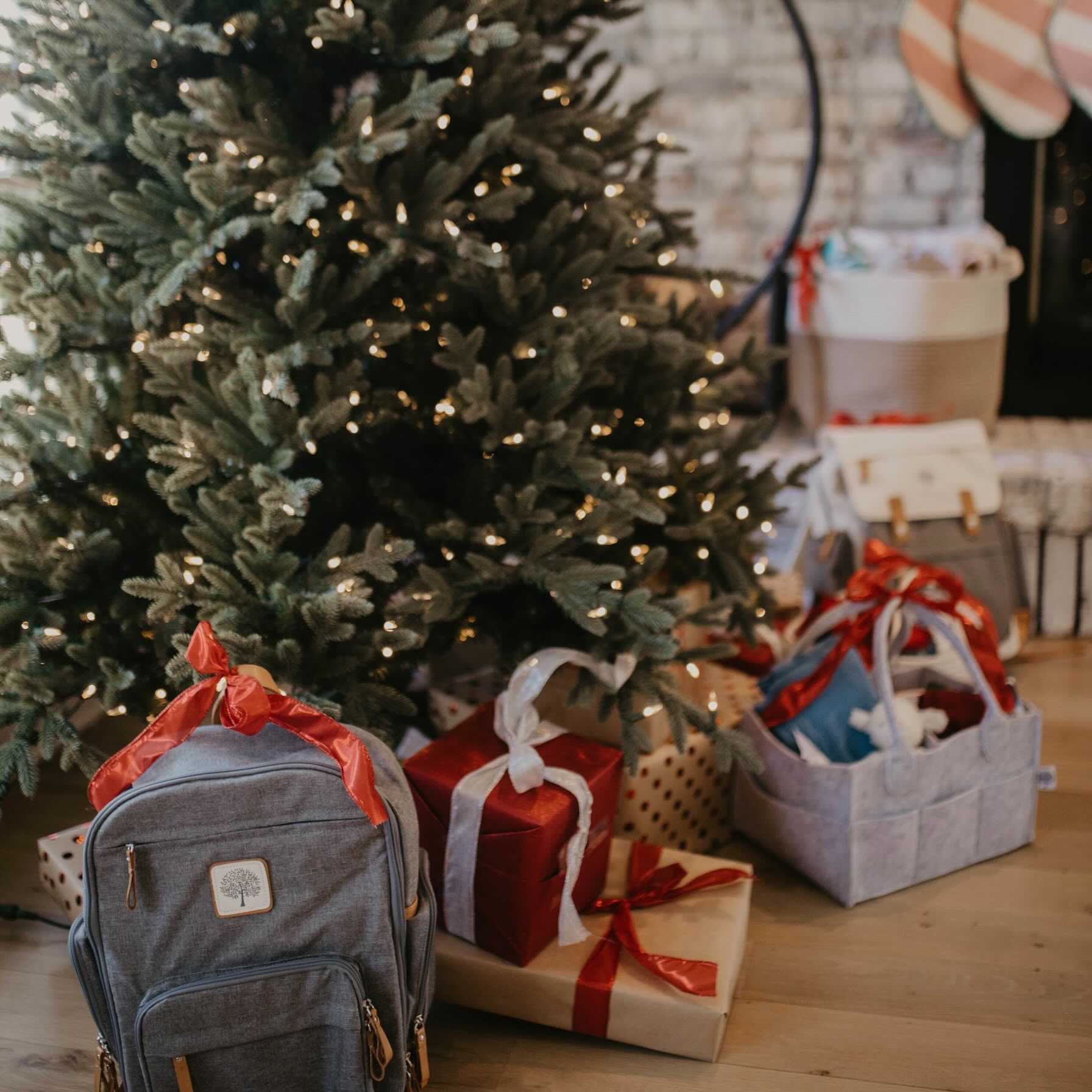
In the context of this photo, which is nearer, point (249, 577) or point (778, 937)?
point (249, 577)

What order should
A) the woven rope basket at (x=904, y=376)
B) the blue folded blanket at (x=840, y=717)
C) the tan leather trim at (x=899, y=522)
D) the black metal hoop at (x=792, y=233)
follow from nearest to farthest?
the blue folded blanket at (x=840, y=717), the tan leather trim at (x=899, y=522), the woven rope basket at (x=904, y=376), the black metal hoop at (x=792, y=233)

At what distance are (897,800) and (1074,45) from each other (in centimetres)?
198

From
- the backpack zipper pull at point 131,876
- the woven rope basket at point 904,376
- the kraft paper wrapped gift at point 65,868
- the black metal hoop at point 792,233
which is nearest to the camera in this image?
the backpack zipper pull at point 131,876

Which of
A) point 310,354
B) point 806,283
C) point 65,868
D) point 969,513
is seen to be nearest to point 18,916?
point 65,868

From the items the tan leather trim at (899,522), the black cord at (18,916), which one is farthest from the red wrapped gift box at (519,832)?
the tan leather trim at (899,522)

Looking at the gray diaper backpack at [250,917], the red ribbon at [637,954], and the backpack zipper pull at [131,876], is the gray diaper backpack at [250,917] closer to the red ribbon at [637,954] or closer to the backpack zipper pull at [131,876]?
the backpack zipper pull at [131,876]

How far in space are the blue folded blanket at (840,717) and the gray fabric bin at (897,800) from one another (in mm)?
37

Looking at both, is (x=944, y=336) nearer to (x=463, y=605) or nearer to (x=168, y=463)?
(x=463, y=605)

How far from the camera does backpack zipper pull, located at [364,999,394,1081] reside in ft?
4.13

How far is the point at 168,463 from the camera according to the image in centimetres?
148

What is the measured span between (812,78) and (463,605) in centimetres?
195

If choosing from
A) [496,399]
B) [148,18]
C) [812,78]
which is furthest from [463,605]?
[812,78]

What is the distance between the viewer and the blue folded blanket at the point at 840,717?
176 cm

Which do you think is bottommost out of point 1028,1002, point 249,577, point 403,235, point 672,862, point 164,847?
point 1028,1002
